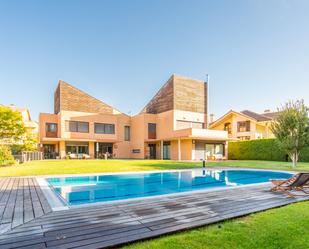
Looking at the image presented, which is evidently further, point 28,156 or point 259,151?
point 259,151

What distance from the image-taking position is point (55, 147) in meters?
30.1

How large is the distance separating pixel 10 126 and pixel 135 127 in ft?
52.9

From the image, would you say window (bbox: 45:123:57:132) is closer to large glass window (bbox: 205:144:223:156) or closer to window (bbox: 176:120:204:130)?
window (bbox: 176:120:204:130)

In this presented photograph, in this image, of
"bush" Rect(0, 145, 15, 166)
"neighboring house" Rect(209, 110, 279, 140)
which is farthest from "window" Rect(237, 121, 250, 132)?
"bush" Rect(0, 145, 15, 166)

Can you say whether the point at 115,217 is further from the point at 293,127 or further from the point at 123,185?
the point at 293,127

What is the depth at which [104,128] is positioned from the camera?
103 feet

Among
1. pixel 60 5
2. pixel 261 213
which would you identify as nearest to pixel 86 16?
pixel 60 5

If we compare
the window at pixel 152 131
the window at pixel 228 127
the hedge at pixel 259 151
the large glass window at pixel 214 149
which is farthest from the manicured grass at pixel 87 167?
the window at pixel 228 127

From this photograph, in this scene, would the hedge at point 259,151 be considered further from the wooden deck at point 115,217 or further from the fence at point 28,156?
the fence at point 28,156

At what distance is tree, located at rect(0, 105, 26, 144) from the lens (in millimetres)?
19719

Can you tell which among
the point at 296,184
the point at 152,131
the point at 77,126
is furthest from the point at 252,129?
the point at 296,184

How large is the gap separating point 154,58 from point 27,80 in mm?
14053

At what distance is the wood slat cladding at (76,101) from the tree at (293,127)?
2316cm

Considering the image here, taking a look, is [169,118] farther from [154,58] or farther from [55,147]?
[55,147]
